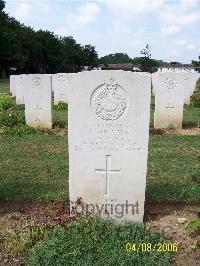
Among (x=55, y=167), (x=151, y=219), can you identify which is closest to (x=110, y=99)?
(x=151, y=219)

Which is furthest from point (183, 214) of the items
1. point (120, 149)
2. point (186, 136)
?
point (186, 136)

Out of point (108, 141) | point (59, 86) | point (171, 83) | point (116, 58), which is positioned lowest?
point (116, 58)

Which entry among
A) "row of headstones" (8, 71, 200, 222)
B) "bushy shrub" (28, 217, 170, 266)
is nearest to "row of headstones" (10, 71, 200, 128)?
"row of headstones" (8, 71, 200, 222)

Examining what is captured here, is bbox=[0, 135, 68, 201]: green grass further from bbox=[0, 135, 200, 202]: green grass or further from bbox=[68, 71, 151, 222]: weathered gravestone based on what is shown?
bbox=[68, 71, 151, 222]: weathered gravestone

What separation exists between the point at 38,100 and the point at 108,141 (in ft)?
24.2

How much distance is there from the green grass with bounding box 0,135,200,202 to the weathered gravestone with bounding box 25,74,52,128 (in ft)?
4.39

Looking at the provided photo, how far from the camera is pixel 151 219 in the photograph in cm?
534

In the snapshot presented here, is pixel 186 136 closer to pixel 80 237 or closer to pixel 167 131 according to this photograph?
pixel 167 131

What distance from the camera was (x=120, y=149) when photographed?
5055 mm

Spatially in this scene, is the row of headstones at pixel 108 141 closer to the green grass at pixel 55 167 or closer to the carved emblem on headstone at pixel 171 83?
the green grass at pixel 55 167

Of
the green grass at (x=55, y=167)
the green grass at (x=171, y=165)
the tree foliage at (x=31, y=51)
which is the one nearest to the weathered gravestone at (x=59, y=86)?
the green grass at (x=55, y=167)

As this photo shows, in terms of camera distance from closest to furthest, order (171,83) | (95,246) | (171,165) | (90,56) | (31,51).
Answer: (95,246) → (171,165) → (171,83) → (31,51) → (90,56)

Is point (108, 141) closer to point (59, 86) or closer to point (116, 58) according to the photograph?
point (59, 86)
